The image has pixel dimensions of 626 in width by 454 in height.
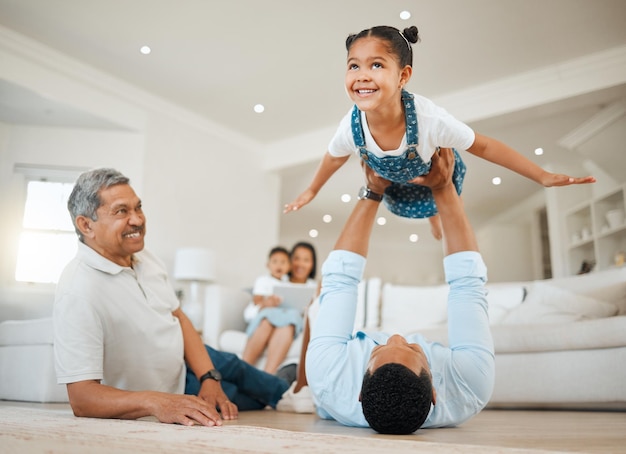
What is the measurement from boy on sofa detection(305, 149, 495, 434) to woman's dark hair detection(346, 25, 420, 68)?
1.18ft

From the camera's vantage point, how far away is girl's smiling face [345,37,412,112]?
4.57ft

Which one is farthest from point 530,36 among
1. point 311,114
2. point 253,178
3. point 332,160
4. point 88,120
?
point 88,120

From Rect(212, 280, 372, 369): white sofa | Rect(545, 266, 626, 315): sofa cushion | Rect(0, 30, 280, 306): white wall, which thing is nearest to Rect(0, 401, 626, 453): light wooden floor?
Rect(545, 266, 626, 315): sofa cushion

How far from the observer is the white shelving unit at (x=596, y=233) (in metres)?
5.34

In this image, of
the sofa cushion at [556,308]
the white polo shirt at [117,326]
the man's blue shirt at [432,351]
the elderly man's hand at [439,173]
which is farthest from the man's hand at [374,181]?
the sofa cushion at [556,308]

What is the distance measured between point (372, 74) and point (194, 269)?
360 centimetres

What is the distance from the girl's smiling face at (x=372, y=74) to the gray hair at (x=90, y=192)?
85 cm

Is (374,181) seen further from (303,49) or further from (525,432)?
(303,49)

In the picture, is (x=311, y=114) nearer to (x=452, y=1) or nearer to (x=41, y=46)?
(x=452, y=1)

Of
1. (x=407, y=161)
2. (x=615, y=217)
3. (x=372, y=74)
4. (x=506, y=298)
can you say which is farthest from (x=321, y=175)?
(x=615, y=217)

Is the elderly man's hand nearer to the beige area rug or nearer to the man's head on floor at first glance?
the man's head on floor

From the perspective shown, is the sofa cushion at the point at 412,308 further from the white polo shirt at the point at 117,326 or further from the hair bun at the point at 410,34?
the hair bun at the point at 410,34

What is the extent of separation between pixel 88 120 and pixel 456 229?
3.77 metres

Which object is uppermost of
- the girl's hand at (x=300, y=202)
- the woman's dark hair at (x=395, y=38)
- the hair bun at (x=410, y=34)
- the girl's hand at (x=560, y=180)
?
the hair bun at (x=410, y=34)
